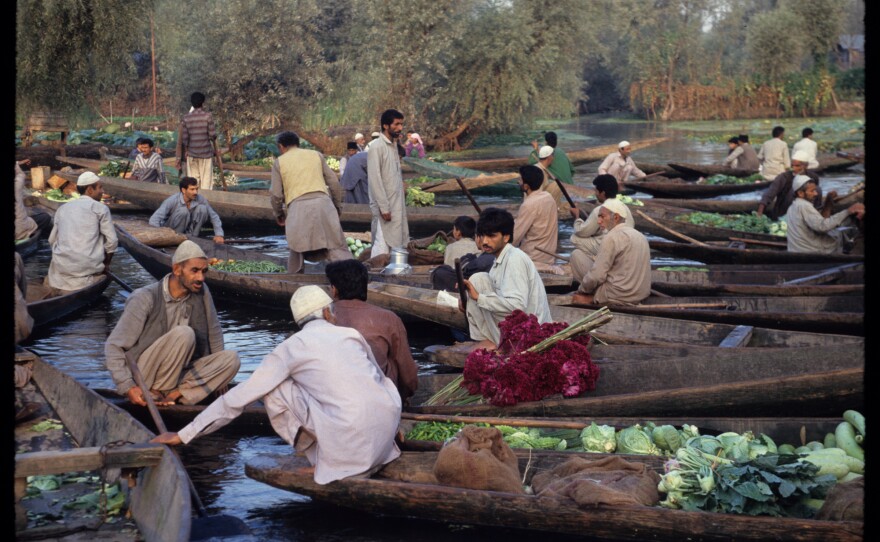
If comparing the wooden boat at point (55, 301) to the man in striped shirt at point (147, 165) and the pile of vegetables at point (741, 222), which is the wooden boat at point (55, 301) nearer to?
the man in striped shirt at point (147, 165)

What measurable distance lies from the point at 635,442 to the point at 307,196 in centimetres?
501

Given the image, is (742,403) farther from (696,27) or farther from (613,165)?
(696,27)

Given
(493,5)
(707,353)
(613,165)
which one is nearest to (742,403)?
(707,353)

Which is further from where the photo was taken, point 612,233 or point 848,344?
point 612,233

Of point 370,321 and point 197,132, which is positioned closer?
point 370,321

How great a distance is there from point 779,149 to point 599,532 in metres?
14.2

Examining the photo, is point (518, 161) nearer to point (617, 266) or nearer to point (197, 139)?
point (197, 139)

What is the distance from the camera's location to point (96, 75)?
18.8 metres

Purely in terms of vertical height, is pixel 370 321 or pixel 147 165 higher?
pixel 147 165

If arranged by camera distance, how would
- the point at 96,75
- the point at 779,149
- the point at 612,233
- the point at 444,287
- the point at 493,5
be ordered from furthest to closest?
the point at 493,5 → the point at 96,75 → the point at 779,149 → the point at 444,287 → the point at 612,233

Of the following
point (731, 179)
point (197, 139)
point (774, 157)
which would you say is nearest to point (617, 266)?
point (197, 139)

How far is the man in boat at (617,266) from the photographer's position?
7.58 meters

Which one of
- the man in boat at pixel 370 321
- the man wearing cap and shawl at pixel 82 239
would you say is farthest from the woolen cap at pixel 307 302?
the man wearing cap and shawl at pixel 82 239

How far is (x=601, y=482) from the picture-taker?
431 centimetres
